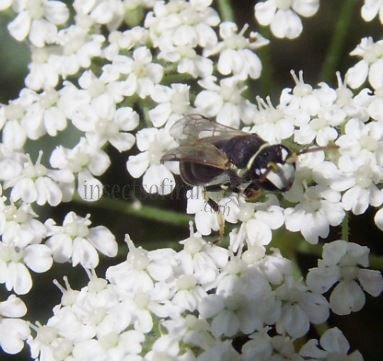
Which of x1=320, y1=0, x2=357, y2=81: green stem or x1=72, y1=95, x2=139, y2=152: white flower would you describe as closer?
x1=72, y1=95, x2=139, y2=152: white flower

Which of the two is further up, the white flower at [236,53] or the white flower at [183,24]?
the white flower at [183,24]

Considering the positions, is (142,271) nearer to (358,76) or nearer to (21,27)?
(358,76)

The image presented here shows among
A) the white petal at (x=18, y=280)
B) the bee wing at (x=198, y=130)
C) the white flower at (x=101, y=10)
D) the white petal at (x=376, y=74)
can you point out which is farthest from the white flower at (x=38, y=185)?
the white petal at (x=376, y=74)

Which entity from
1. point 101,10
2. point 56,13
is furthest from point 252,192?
point 56,13

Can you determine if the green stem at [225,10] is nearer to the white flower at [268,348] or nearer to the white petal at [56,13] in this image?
the white petal at [56,13]

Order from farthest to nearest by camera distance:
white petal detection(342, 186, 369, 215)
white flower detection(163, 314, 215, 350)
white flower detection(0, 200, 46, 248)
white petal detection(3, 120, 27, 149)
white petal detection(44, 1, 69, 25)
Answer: white petal detection(44, 1, 69, 25)
white petal detection(3, 120, 27, 149)
white flower detection(0, 200, 46, 248)
white petal detection(342, 186, 369, 215)
white flower detection(163, 314, 215, 350)

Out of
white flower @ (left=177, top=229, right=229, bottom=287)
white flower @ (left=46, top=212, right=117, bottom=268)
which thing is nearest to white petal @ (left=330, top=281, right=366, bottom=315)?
white flower @ (left=177, top=229, right=229, bottom=287)

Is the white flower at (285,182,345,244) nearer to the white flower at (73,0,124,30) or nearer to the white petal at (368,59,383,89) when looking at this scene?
the white petal at (368,59,383,89)
